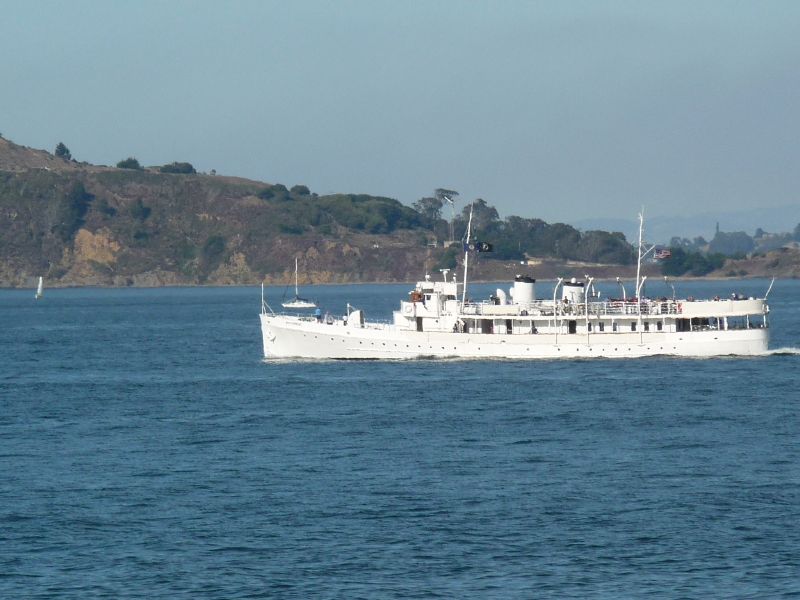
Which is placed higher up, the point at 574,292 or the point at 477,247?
the point at 477,247

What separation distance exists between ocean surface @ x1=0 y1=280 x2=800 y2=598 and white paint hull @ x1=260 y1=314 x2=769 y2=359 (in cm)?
225

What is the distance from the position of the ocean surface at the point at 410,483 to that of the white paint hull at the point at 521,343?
7.38 ft

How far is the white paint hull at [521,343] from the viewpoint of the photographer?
8462cm

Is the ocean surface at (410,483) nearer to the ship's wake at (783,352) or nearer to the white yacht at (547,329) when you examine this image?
the white yacht at (547,329)

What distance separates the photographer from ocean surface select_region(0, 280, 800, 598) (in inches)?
1406

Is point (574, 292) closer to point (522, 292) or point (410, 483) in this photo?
point (522, 292)

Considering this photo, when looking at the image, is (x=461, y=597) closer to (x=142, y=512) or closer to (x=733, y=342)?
(x=142, y=512)

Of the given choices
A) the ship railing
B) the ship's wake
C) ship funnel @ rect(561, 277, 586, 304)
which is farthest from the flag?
the ship's wake

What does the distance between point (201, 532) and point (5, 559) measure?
5.19 metres

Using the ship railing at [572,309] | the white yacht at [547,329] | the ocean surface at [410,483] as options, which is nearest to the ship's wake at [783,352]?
the white yacht at [547,329]

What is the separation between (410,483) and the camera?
1832 inches

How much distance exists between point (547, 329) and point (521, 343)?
1857mm

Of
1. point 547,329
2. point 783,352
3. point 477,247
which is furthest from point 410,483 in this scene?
point 783,352

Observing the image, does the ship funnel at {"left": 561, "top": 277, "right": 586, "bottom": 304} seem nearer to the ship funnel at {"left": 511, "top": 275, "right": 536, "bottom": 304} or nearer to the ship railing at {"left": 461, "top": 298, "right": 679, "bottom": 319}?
the ship railing at {"left": 461, "top": 298, "right": 679, "bottom": 319}
